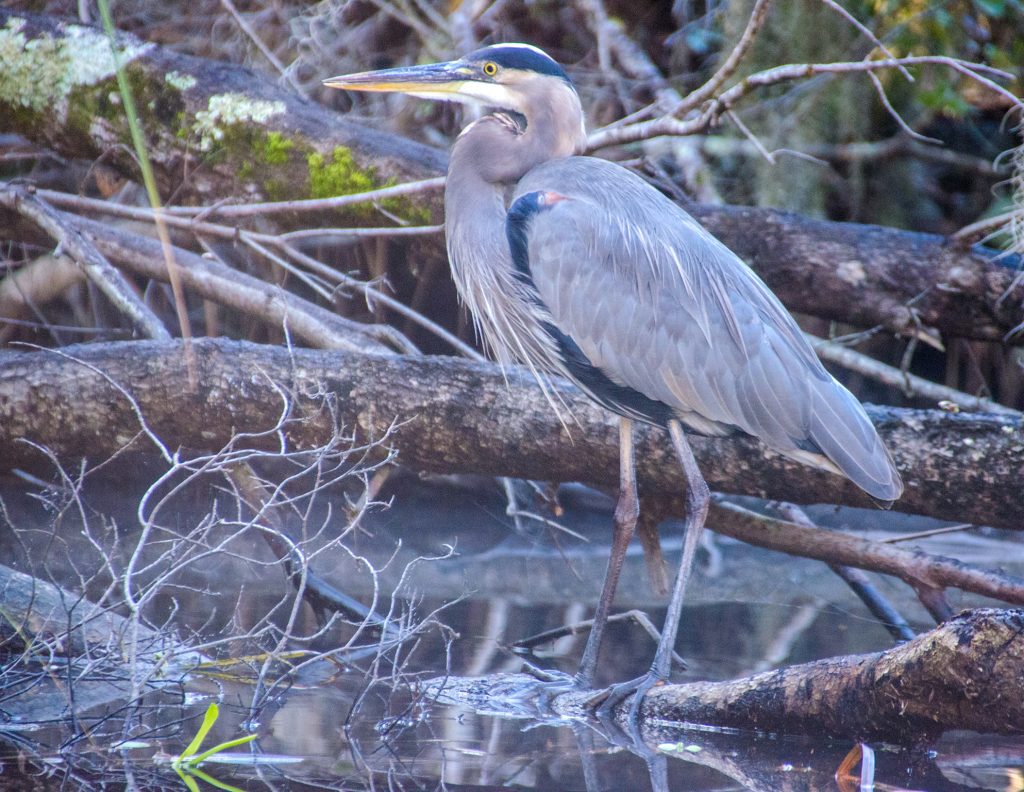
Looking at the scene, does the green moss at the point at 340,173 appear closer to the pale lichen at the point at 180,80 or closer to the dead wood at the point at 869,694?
the pale lichen at the point at 180,80

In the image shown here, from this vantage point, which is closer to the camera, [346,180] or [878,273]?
[878,273]

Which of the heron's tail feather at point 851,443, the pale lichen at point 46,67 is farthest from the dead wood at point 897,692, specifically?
the pale lichen at point 46,67

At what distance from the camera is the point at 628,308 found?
337 centimetres

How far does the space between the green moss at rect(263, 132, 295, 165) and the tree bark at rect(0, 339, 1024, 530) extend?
1251 millimetres

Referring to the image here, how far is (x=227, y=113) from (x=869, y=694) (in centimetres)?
334

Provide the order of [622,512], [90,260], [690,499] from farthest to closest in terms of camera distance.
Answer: [90,260], [622,512], [690,499]

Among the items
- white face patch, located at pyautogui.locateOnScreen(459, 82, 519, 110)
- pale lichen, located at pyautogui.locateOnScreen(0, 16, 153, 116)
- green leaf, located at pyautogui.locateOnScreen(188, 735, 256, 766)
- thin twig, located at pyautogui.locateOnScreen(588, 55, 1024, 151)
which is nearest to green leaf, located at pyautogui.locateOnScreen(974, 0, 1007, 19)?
thin twig, located at pyautogui.locateOnScreen(588, 55, 1024, 151)

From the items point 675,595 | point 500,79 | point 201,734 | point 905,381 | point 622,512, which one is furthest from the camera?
point 905,381

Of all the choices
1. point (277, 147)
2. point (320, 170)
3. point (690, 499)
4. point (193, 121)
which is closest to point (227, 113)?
point (193, 121)

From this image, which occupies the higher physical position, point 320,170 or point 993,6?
point 993,6

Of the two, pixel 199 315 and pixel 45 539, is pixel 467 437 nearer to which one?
pixel 45 539

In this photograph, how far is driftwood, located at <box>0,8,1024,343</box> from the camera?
4.17 m

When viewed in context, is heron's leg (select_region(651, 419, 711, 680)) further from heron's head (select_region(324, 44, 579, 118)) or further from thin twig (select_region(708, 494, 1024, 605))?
heron's head (select_region(324, 44, 579, 118))

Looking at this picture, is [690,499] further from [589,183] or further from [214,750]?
[214,750]
